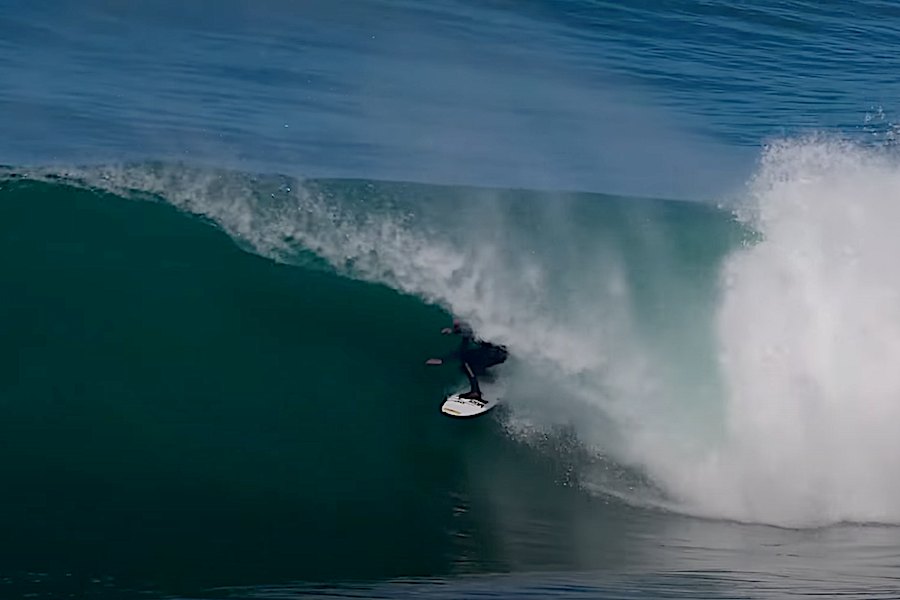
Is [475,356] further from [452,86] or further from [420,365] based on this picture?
[452,86]

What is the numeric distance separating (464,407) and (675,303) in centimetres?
302

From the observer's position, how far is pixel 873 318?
47.3 feet

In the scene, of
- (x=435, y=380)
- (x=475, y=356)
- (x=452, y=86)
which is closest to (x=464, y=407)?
(x=435, y=380)

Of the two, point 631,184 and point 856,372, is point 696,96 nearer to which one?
point 631,184

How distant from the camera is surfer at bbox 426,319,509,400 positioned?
45.0 feet

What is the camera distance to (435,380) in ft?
45.7

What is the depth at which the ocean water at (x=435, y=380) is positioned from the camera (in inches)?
437

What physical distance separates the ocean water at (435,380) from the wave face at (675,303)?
30 mm

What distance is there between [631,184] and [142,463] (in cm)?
1063

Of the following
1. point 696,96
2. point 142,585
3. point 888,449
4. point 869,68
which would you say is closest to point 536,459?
point 888,449

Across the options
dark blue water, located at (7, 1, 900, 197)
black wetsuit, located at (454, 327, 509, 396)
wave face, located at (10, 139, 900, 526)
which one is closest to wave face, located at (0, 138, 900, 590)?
wave face, located at (10, 139, 900, 526)

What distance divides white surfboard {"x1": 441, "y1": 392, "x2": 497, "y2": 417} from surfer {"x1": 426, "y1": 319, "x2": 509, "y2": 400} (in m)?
0.08

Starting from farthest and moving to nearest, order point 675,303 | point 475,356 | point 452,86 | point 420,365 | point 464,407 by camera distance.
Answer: point 452,86 < point 675,303 < point 420,365 < point 475,356 < point 464,407

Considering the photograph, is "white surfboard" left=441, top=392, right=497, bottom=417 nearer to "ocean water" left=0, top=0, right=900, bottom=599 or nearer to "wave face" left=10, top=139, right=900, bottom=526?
"ocean water" left=0, top=0, right=900, bottom=599
